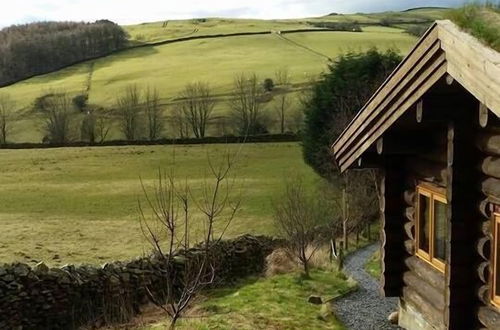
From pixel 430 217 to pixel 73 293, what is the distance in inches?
459

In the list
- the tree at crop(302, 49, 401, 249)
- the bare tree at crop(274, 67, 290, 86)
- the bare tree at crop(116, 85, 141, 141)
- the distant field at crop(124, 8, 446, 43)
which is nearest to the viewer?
the tree at crop(302, 49, 401, 249)

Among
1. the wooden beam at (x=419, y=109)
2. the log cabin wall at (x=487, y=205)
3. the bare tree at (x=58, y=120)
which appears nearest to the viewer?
the log cabin wall at (x=487, y=205)

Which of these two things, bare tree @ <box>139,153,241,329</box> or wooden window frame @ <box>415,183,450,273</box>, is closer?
wooden window frame @ <box>415,183,450,273</box>

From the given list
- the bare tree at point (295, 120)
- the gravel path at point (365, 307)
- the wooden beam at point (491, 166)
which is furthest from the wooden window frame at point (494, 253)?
the bare tree at point (295, 120)

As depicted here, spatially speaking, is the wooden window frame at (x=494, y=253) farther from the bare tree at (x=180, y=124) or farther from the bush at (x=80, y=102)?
the bush at (x=80, y=102)

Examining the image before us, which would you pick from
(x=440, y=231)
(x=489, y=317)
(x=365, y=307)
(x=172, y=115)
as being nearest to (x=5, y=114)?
(x=172, y=115)

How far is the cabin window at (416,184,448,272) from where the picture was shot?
11000 millimetres

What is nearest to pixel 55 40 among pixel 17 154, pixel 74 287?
pixel 17 154

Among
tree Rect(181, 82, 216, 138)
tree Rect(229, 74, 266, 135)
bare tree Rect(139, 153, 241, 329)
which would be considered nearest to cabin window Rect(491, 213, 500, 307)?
bare tree Rect(139, 153, 241, 329)

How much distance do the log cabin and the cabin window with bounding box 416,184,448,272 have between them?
0.06 feet

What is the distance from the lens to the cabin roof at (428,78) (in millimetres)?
6879

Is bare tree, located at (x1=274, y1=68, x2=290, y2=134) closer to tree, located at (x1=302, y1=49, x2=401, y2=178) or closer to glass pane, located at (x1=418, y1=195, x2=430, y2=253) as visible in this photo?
tree, located at (x1=302, y1=49, x2=401, y2=178)

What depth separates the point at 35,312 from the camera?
59.5 ft

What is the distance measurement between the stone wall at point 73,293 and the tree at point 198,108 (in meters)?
53.1
